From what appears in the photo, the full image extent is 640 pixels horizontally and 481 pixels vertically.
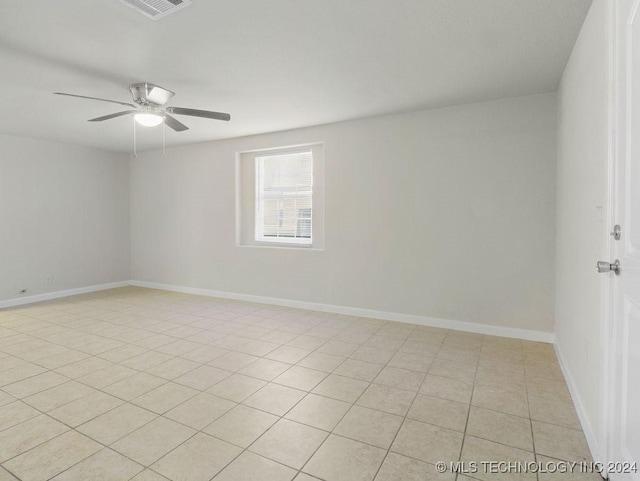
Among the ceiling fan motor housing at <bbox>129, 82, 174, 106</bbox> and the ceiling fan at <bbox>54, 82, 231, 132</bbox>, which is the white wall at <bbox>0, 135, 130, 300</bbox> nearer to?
the ceiling fan at <bbox>54, 82, 231, 132</bbox>

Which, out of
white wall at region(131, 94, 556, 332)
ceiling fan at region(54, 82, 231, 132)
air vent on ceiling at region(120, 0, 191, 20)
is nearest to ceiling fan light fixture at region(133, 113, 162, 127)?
ceiling fan at region(54, 82, 231, 132)

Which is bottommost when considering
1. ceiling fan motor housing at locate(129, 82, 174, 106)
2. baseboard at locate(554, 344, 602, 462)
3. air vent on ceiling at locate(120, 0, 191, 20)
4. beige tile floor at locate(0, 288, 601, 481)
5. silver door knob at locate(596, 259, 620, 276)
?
beige tile floor at locate(0, 288, 601, 481)

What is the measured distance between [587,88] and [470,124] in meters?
1.64

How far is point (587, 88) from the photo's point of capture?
79.5 inches

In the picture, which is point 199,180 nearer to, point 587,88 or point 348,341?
point 348,341

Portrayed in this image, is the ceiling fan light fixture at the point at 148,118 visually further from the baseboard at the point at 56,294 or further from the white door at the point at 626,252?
the baseboard at the point at 56,294

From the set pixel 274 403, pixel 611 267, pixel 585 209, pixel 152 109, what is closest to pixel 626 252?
pixel 611 267

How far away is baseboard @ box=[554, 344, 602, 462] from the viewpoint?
1705mm

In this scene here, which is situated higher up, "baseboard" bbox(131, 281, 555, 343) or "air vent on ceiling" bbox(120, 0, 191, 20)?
"air vent on ceiling" bbox(120, 0, 191, 20)

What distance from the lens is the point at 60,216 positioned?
18.1 ft

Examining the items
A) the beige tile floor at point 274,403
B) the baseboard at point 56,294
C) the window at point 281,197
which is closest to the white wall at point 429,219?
the window at point 281,197

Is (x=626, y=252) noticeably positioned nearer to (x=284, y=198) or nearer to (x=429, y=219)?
(x=429, y=219)

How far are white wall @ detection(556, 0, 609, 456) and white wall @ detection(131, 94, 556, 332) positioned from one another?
1.67ft

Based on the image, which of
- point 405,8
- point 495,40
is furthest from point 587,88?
point 405,8
